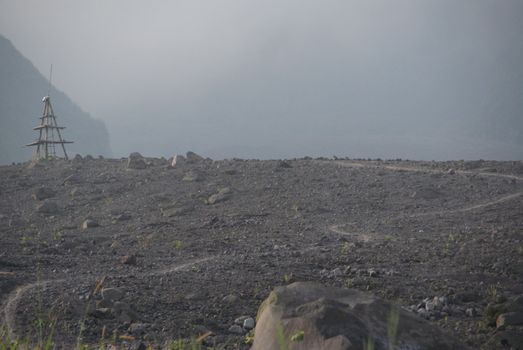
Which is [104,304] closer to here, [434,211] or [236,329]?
[236,329]

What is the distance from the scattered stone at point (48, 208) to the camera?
1944 centimetres

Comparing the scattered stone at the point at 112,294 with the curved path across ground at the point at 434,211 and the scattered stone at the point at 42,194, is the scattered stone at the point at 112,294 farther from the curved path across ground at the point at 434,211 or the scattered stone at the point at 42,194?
the scattered stone at the point at 42,194

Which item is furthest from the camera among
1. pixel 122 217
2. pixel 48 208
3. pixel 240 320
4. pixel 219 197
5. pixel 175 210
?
pixel 48 208

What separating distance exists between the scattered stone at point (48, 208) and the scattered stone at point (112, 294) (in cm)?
1139

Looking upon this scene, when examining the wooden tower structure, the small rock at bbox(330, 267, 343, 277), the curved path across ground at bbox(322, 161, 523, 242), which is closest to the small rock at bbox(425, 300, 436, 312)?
the small rock at bbox(330, 267, 343, 277)

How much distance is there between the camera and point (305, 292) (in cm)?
589

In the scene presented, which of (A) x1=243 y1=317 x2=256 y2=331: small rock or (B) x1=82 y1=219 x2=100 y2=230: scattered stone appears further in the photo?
(B) x1=82 y1=219 x2=100 y2=230: scattered stone

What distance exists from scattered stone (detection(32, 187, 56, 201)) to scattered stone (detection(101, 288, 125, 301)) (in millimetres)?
13885

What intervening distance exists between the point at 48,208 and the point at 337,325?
16463mm

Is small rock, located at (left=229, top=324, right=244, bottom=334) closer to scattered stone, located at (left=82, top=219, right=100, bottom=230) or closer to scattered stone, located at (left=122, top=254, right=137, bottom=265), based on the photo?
scattered stone, located at (left=122, top=254, right=137, bottom=265)

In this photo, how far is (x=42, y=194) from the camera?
21.8 meters

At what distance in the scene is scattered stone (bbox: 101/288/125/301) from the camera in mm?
8843

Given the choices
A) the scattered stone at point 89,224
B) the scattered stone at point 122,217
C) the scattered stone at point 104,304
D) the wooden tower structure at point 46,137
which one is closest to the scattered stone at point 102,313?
the scattered stone at point 104,304

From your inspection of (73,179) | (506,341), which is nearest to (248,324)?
(506,341)
